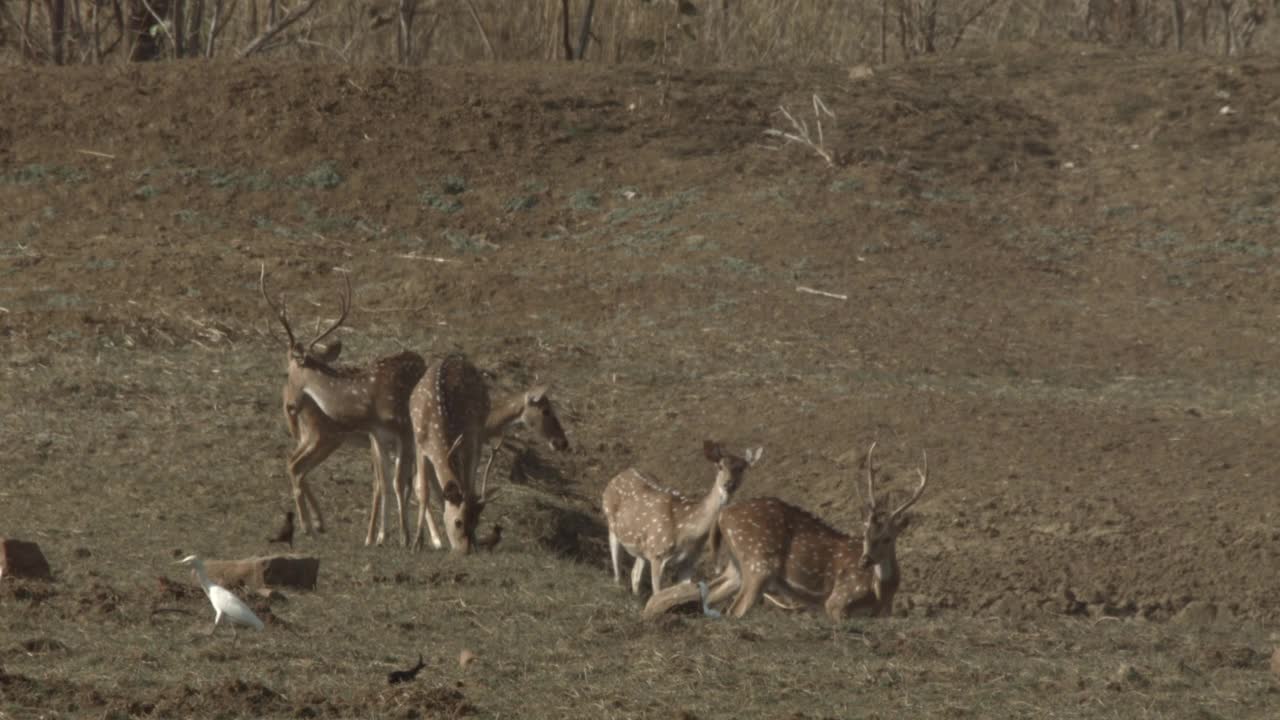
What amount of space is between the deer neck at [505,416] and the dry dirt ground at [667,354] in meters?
0.47

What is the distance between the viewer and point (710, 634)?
10.3 m

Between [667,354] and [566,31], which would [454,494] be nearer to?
[667,354]

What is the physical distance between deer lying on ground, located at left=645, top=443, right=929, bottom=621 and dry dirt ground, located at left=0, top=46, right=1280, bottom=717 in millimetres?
221

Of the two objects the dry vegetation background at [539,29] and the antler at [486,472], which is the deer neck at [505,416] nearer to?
the antler at [486,472]

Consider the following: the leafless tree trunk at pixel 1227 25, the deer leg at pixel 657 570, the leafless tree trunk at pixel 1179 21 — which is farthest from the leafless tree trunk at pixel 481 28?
the deer leg at pixel 657 570

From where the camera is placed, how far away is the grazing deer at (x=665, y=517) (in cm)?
1282

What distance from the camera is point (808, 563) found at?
1227 cm

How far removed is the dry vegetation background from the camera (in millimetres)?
26188

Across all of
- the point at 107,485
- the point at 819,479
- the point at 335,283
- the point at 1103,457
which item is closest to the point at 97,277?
the point at 335,283

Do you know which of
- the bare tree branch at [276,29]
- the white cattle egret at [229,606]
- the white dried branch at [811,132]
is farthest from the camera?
the bare tree branch at [276,29]

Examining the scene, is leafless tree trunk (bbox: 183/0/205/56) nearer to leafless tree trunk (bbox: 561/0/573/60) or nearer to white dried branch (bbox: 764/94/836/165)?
leafless tree trunk (bbox: 561/0/573/60)

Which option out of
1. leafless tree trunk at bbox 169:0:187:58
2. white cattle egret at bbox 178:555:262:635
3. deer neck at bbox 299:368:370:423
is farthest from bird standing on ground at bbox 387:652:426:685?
leafless tree trunk at bbox 169:0:187:58

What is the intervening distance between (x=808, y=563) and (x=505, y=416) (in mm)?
2973

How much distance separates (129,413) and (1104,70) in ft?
46.1
